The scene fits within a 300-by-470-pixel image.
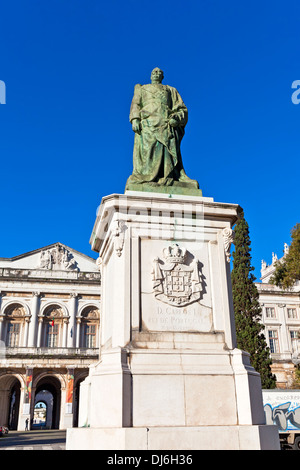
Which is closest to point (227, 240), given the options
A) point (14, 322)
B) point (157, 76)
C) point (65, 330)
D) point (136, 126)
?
point (136, 126)

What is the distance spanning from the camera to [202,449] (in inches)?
201

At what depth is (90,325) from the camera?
44.3 metres

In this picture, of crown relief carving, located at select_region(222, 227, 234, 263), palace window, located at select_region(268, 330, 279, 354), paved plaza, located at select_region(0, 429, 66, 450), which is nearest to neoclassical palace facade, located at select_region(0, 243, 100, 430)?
paved plaza, located at select_region(0, 429, 66, 450)

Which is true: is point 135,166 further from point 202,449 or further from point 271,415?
point 271,415

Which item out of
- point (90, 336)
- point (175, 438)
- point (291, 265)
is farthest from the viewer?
point (90, 336)

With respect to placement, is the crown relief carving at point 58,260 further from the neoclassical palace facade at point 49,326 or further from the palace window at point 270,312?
the palace window at point 270,312

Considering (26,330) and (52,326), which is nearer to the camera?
(26,330)

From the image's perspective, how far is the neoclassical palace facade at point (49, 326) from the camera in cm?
3903

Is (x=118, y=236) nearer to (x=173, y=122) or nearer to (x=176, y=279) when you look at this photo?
(x=176, y=279)

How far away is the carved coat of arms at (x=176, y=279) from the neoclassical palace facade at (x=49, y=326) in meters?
35.2

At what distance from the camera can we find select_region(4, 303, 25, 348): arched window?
1679 inches

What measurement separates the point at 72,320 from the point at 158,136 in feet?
125
